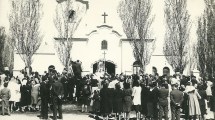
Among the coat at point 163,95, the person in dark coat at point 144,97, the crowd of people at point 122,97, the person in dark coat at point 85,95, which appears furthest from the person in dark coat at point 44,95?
the coat at point 163,95

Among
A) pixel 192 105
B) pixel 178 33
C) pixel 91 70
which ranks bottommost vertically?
pixel 192 105

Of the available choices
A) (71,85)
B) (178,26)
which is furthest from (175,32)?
(71,85)

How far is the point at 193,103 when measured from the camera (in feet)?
64.4

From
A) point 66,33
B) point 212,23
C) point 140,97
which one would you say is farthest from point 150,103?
point 66,33

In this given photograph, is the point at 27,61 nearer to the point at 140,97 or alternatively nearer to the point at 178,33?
the point at 178,33

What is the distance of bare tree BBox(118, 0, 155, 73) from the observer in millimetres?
42094

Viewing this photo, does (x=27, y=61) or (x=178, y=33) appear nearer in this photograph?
(x=178, y=33)

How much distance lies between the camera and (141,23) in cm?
4197

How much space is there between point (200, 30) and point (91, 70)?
13005mm

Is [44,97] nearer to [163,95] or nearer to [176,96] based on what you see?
[163,95]

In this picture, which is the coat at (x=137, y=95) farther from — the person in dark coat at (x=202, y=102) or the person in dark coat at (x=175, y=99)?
the person in dark coat at (x=202, y=102)

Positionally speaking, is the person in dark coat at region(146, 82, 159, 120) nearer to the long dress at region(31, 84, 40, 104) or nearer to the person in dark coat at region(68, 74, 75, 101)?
the long dress at region(31, 84, 40, 104)

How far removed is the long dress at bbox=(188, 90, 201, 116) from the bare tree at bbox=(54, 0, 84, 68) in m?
24.7

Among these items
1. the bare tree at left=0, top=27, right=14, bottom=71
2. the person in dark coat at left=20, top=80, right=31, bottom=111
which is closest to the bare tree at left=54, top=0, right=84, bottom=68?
the bare tree at left=0, top=27, right=14, bottom=71
